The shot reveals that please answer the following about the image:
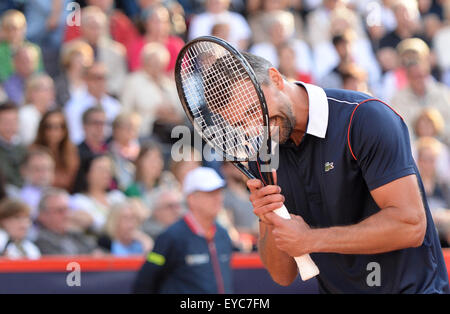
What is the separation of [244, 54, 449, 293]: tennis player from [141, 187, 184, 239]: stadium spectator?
329 centimetres

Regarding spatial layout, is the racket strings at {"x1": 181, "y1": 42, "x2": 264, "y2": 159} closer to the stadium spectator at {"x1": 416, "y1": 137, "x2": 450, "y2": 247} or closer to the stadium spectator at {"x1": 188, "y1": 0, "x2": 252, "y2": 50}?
the stadium spectator at {"x1": 416, "y1": 137, "x2": 450, "y2": 247}

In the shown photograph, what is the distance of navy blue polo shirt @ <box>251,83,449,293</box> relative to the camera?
116 inches

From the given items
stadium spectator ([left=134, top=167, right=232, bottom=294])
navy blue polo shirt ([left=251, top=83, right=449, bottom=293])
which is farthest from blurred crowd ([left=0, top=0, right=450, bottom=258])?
navy blue polo shirt ([left=251, top=83, right=449, bottom=293])

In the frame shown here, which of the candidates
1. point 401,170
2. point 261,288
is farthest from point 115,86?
point 401,170

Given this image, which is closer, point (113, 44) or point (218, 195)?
point (218, 195)

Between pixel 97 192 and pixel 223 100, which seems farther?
pixel 97 192

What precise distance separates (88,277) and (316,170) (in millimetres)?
2434

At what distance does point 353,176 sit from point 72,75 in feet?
16.9

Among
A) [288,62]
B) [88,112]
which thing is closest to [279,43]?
[288,62]

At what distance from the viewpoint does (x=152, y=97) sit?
7977 millimetres

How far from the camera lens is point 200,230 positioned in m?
5.40

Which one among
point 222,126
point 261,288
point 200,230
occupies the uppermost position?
point 222,126

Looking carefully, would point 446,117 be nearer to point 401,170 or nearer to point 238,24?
point 238,24

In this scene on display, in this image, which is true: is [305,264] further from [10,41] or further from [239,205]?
[10,41]
